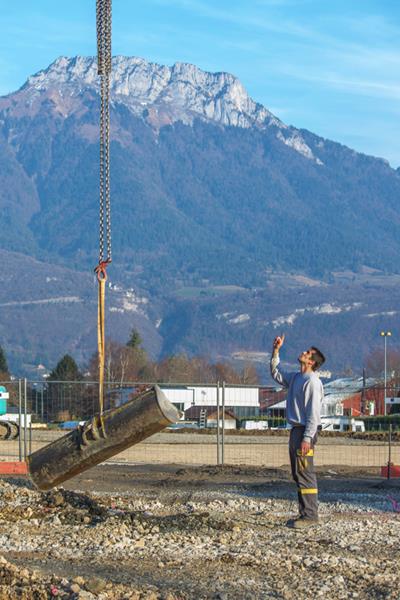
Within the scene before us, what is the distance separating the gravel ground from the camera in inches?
415

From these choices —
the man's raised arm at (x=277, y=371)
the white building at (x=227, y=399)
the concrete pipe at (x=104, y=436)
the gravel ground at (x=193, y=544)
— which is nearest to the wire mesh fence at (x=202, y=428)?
the white building at (x=227, y=399)

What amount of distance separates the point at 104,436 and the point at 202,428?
33745mm

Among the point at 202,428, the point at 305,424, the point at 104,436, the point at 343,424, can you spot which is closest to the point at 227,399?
the point at 202,428

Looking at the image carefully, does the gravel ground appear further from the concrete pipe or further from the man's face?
the man's face

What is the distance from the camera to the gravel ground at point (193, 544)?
1055 centimetres

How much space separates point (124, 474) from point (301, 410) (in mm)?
8446

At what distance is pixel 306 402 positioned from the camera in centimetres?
1357

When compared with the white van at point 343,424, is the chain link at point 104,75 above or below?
above

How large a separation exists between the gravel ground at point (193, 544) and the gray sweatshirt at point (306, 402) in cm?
112

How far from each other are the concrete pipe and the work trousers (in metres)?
1.27

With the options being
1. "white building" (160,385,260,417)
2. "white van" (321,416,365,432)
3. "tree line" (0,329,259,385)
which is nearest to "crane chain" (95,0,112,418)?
"white building" (160,385,260,417)

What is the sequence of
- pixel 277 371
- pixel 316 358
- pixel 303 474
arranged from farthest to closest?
pixel 277 371 → pixel 316 358 → pixel 303 474

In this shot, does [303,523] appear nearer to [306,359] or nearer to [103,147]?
[306,359]

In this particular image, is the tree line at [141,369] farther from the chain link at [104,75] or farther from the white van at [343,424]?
the chain link at [104,75]
